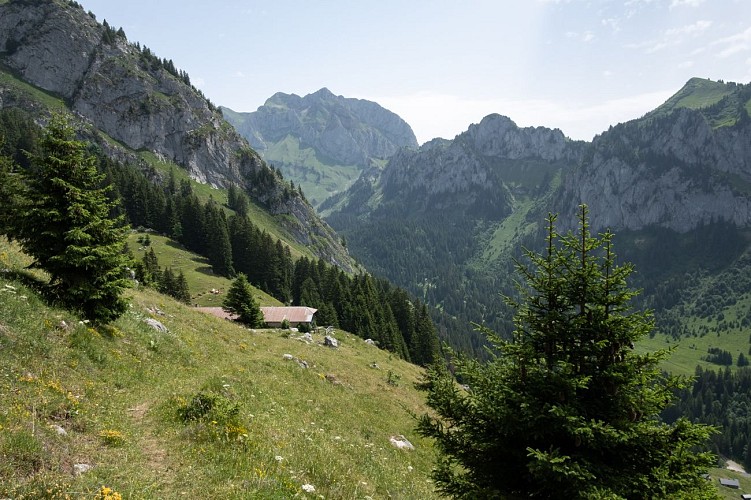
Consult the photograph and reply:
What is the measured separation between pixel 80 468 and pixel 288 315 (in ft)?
192

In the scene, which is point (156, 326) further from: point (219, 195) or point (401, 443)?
point (219, 195)

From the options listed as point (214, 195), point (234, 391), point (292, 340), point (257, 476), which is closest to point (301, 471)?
point (257, 476)

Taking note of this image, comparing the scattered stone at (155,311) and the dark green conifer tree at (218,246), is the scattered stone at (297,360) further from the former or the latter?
the dark green conifer tree at (218,246)

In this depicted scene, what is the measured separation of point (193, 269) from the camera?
293 feet

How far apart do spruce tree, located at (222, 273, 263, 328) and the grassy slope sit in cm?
2874

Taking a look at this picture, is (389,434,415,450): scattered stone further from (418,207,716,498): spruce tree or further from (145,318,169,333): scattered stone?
(145,318,169,333): scattered stone

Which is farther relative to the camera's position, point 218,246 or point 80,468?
point 218,246

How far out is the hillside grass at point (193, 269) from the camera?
7612cm

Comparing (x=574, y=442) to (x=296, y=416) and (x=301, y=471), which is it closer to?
(x=301, y=471)

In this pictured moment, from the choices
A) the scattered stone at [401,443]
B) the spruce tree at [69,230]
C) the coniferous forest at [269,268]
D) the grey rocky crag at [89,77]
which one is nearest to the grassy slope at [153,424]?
the scattered stone at [401,443]

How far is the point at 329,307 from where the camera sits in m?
81.0

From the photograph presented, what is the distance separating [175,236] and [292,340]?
76.5 metres

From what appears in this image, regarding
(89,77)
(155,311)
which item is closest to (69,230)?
(155,311)

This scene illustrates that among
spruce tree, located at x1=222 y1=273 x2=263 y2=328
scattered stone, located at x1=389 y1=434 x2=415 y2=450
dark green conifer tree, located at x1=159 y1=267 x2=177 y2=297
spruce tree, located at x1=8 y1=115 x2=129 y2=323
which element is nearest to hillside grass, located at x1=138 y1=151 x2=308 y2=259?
dark green conifer tree, located at x1=159 y1=267 x2=177 y2=297
